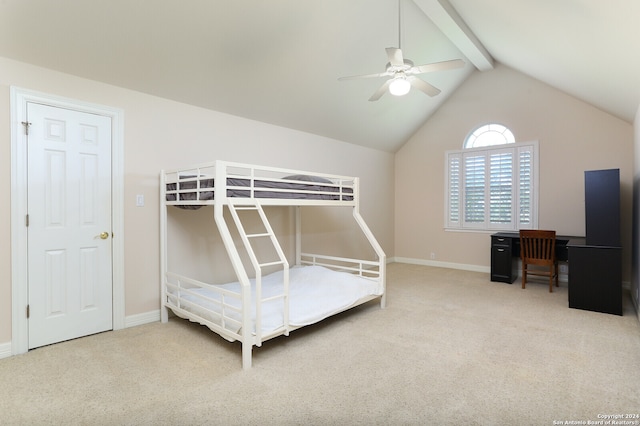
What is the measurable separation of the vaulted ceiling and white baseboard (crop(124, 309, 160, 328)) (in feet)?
7.29

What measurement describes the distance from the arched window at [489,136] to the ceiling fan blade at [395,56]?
367 centimetres

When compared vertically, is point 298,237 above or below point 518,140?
below

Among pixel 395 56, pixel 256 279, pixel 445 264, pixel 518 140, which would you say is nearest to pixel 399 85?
pixel 395 56

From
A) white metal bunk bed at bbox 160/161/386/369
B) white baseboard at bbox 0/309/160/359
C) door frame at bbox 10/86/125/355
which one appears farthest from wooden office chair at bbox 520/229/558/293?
door frame at bbox 10/86/125/355

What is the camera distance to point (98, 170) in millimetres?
3045

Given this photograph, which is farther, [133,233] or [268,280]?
[268,280]

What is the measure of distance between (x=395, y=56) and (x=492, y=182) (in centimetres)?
387

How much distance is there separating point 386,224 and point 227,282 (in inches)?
145

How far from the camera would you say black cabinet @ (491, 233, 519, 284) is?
504cm

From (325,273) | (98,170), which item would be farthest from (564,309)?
(98,170)

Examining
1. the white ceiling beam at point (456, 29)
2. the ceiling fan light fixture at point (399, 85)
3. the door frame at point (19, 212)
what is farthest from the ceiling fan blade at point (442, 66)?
the door frame at point (19, 212)

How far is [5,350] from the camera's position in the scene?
260 centimetres

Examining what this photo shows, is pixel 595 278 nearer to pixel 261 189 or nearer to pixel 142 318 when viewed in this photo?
pixel 261 189

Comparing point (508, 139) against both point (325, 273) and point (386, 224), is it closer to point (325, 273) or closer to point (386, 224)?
point (386, 224)
